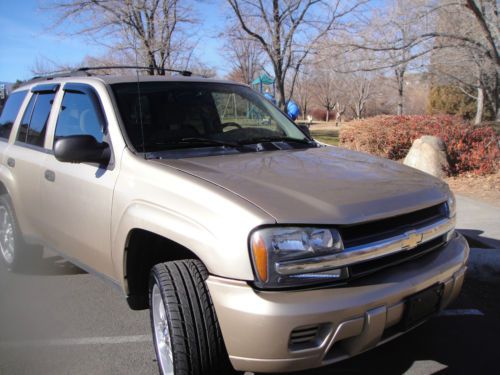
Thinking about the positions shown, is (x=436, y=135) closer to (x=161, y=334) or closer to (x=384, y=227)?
(x=384, y=227)

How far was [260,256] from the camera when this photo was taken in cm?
216

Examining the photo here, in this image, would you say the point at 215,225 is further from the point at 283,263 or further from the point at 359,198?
the point at 359,198

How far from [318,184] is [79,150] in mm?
1518

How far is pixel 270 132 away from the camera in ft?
12.6

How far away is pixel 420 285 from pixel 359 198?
1.81ft

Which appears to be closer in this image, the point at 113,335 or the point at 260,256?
the point at 260,256

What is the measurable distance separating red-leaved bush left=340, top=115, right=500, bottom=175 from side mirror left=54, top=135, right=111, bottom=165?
8236 millimetres

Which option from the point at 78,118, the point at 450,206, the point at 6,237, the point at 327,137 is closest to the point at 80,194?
the point at 78,118

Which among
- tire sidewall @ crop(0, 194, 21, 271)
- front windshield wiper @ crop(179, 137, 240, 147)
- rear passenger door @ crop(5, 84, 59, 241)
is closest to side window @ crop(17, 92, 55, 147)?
rear passenger door @ crop(5, 84, 59, 241)

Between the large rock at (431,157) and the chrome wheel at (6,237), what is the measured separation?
291 inches

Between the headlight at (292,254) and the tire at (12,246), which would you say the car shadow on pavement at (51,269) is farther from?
the headlight at (292,254)

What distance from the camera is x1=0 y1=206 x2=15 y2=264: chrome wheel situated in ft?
15.4

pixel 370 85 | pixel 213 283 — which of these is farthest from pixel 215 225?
pixel 370 85

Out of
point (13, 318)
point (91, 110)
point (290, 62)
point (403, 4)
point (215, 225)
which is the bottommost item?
point (13, 318)
